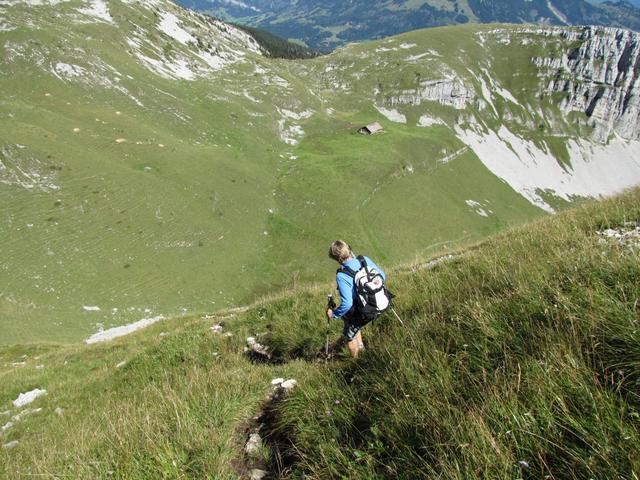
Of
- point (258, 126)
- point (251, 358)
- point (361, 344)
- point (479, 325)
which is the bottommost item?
point (258, 126)

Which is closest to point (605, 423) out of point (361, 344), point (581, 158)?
point (361, 344)

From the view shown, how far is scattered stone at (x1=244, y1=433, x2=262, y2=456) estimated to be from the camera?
4.48m

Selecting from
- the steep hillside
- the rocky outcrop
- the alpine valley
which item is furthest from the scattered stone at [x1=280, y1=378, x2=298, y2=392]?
the rocky outcrop

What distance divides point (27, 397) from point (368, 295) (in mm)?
13902

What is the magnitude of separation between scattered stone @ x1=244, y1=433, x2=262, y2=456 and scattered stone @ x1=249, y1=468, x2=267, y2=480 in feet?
0.87

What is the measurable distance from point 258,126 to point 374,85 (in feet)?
245

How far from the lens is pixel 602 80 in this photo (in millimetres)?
180750

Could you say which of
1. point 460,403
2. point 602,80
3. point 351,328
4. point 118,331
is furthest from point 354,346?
point 602,80

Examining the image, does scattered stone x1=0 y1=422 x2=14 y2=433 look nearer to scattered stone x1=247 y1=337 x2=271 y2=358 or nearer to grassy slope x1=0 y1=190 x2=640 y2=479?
grassy slope x1=0 y1=190 x2=640 y2=479

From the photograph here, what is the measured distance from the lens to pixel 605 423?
2496mm

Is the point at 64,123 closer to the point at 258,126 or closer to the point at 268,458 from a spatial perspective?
the point at 258,126

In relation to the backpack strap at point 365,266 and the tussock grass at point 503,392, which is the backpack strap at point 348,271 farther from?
the tussock grass at point 503,392

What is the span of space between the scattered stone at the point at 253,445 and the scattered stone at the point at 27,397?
494 inches

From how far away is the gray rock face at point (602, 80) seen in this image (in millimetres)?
173875
